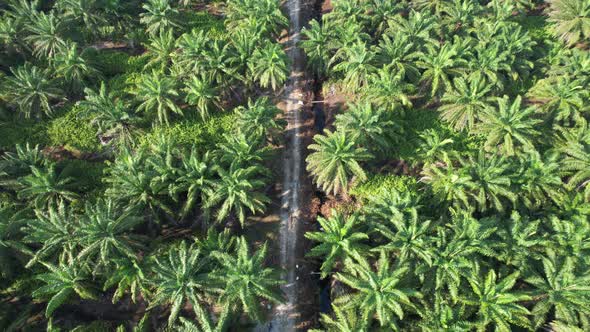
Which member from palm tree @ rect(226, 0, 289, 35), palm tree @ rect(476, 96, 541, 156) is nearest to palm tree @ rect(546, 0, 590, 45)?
palm tree @ rect(476, 96, 541, 156)

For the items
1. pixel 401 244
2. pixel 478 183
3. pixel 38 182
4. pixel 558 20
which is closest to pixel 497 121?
pixel 478 183

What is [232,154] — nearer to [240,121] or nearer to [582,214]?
[240,121]

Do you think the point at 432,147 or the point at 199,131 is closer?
the point at 432,147

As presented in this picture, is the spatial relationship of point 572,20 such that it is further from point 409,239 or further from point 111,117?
point 111,117

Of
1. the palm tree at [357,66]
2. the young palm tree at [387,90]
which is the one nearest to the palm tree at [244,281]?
the young palm tree at [387,90]

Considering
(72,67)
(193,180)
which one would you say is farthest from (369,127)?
(72,67)
